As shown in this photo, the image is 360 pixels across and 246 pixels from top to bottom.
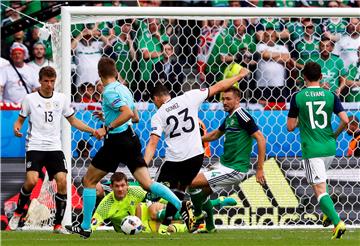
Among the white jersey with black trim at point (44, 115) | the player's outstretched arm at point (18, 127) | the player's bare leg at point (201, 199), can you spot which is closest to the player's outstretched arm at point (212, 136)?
the player's bare leg at point (201, 199)

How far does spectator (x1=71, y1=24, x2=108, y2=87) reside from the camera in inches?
531

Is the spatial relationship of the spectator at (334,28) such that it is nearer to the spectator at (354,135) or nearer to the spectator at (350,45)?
the spectator at (350,45)

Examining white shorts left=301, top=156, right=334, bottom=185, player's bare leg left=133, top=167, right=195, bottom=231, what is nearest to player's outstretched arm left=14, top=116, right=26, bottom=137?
player's bare leg left=133, top=167, right=195, bottom=231

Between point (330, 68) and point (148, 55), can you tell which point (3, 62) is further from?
point (330, 68)

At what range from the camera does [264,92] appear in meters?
13.2

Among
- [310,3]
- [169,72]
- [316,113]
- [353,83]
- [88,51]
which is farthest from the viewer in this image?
[310,3]

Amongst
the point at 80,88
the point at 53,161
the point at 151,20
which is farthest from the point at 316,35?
the point at 53,161

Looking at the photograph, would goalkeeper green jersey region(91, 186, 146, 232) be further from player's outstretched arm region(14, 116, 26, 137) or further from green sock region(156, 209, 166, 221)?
player's outstretched arm region(14, 116, 26, 137)

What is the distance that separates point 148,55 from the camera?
44.2 feet

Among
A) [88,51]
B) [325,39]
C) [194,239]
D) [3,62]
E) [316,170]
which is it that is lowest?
[194,239]

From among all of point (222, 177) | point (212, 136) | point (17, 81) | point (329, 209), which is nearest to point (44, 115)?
point (212, 136)

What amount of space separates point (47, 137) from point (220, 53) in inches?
119

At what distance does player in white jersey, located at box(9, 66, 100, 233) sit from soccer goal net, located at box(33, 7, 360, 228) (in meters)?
0.88

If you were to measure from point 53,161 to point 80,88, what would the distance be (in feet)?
6.39
